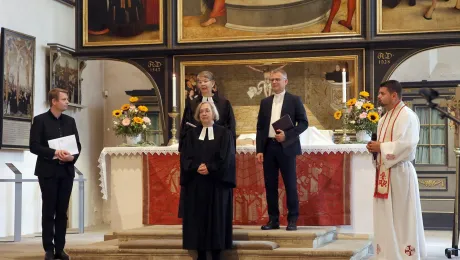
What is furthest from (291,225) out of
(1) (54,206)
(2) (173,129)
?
(2) (173,129)

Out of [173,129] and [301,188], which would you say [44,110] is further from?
[301,188]

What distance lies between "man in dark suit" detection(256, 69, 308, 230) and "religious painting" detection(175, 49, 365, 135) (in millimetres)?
2352

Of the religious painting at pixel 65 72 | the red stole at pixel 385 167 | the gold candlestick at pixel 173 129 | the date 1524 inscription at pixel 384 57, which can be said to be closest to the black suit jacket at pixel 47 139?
the gold candlestick at pixel 173 129

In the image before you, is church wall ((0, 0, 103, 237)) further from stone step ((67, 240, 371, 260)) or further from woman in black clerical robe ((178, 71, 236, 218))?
woman in black clerical robe ((178, 71, 236, 218))

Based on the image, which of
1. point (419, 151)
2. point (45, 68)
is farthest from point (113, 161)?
point (419, 151)

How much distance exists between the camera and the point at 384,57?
10.2 m

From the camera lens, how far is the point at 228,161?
704 centimetres

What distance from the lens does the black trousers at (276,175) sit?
8.00 metres

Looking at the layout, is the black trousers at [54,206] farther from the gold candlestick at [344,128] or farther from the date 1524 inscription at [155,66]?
the date 1524 inscription at [155,66]

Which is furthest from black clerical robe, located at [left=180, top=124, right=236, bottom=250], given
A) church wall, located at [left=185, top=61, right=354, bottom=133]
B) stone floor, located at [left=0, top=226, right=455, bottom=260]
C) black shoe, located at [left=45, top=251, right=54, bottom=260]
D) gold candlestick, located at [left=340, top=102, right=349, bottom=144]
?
church wall, located at [left=185, top=61, right=354, bottom=133]

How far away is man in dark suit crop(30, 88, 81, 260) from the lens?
749 centimetres

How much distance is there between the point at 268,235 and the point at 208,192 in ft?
3.08

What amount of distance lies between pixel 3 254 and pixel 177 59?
363 cm

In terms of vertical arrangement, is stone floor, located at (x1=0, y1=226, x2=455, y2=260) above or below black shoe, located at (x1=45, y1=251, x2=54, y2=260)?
below
